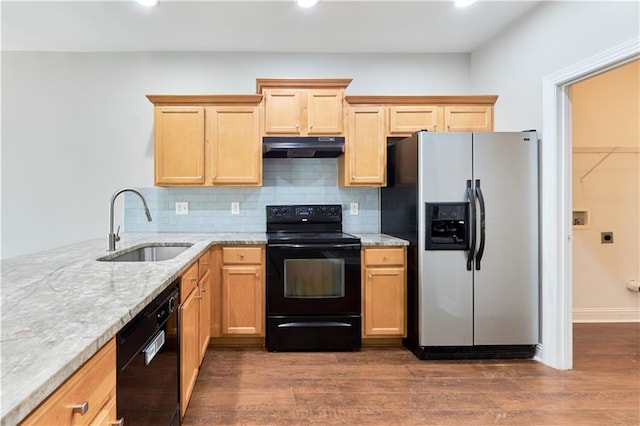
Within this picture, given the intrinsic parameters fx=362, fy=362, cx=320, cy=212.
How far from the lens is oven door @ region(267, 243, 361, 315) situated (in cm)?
285

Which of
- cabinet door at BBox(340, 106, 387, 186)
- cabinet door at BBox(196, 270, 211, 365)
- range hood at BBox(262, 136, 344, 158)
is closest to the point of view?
cabinet door at BBox(196, 270, 211, 365)

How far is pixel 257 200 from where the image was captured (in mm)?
3510

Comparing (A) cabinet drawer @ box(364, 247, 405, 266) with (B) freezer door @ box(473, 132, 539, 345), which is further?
(A) cabinet drawer @ box(364, 247, 405, 266)

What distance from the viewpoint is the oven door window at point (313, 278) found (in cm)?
287

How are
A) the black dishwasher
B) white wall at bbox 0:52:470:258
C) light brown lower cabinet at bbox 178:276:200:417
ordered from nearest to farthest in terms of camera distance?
the black dishwasher → light brown lower cabinet at bbox 178:276:200:417 → white wall at bbox 0:52:470:258

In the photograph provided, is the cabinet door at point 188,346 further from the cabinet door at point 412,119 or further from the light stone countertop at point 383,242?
the cabinet door at point 412,119

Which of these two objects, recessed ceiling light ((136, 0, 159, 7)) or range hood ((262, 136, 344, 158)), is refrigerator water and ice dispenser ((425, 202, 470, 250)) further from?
recessed ceiling light ((136, 0, 159, 7))

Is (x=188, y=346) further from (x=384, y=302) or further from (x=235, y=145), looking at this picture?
(x=235, y=145)

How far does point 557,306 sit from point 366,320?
53.6 inches

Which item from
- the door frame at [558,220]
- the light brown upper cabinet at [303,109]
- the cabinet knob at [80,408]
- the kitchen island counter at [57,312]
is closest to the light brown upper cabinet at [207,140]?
the light brown upper cabinet at [303,109]

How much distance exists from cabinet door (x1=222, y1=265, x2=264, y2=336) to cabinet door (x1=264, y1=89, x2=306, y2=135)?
4.05 feet

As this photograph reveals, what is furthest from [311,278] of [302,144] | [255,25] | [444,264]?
[255,25]

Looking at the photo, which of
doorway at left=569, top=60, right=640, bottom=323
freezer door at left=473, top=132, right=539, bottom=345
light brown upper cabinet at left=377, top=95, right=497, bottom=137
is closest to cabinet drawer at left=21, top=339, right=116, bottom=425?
freezer door at left=473, top=132, right=539, bottom=345

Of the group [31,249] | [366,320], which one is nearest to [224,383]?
[366,320]
